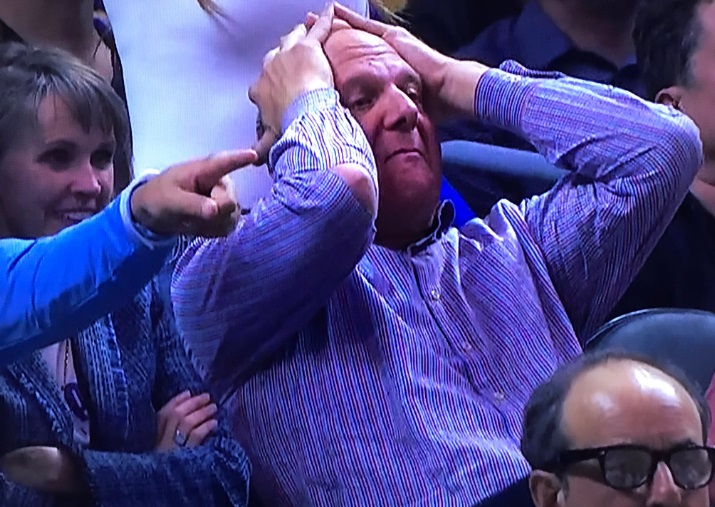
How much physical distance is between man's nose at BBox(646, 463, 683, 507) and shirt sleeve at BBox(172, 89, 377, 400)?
1.11ft

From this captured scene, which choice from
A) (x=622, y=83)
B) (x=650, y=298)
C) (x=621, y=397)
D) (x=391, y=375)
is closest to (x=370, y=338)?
(x=391, y=375)

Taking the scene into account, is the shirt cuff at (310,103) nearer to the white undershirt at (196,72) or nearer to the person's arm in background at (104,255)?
the white undershirt at (196,72)

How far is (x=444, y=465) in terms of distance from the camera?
4.24ft

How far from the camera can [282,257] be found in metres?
1.28

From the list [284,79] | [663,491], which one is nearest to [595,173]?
[284,79]

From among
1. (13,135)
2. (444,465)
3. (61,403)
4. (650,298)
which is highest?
(13,135)

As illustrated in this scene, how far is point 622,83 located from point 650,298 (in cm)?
40

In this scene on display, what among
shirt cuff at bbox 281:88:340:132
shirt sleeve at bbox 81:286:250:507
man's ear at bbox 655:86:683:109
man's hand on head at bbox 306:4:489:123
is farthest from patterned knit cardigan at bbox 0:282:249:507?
man's ear at bbox 655:86:683:109

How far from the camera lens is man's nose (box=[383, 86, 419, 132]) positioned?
4.62ft

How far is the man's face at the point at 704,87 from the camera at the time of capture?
181cm

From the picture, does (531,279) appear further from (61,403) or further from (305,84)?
(61,403)

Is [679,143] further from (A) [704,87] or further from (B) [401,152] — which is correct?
(A) [704,87]

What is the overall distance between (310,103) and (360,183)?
121mm

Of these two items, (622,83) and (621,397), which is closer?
(621,397)
